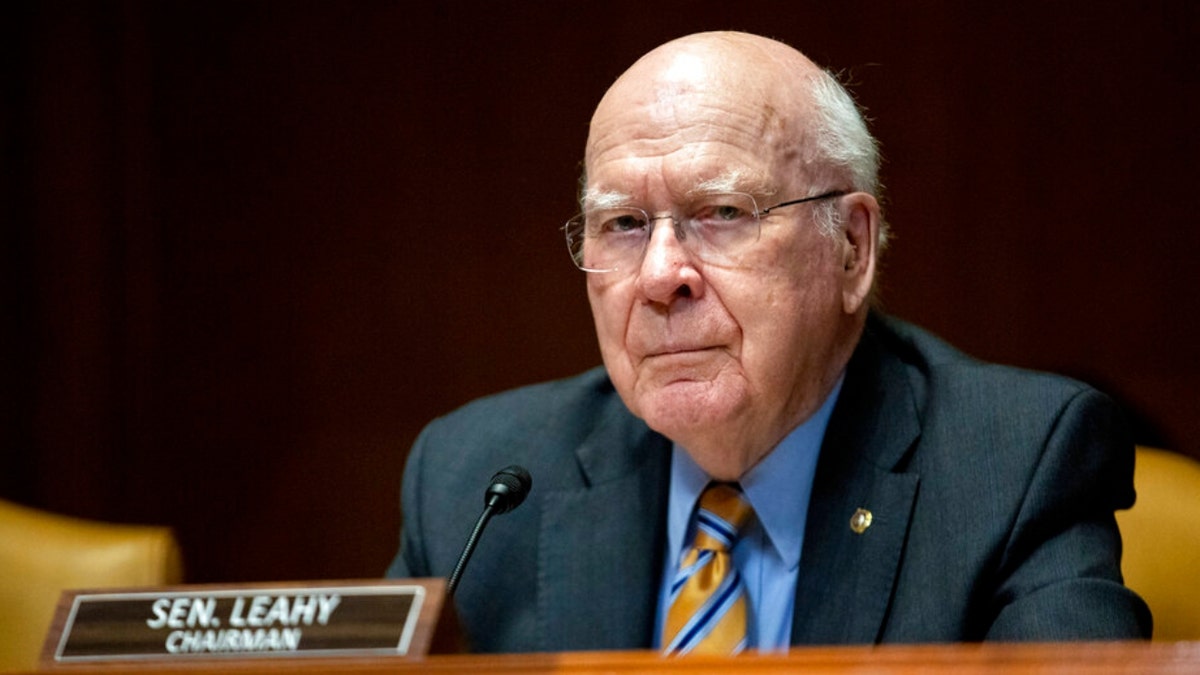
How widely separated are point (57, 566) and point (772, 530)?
107 cm

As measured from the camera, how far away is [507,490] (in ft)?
5.61

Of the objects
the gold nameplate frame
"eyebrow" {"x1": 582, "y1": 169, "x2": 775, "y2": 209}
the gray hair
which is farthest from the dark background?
the gold nameplate frame

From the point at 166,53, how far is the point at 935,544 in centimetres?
238

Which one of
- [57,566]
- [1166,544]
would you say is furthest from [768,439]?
[57,566]

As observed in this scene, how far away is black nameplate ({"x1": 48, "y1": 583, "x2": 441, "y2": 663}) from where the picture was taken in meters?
1.20

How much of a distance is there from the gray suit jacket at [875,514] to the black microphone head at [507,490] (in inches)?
12.3

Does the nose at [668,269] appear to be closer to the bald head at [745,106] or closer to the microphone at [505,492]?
the bald head at [745,106]

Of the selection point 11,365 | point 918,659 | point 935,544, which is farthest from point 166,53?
point 918,659

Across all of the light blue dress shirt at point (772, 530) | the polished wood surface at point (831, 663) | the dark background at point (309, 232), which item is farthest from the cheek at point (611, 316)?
the dark background at point (309, 232)

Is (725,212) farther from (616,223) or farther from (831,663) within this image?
(831,663)

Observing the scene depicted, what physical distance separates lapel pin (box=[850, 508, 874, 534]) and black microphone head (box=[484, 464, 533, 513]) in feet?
1.48

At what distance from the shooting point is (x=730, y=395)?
6.18 feet

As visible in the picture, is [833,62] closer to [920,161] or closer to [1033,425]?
[920,161]

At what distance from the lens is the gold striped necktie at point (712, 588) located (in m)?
1.86
